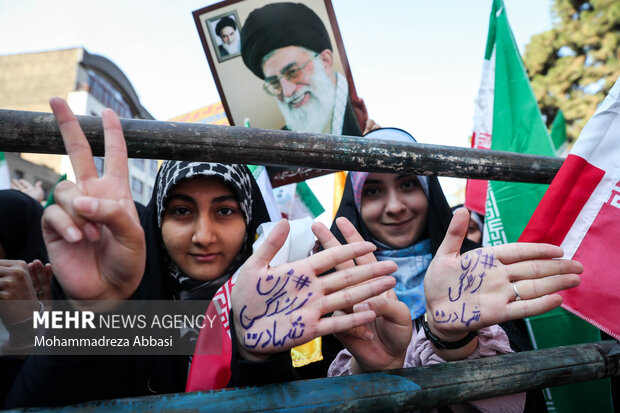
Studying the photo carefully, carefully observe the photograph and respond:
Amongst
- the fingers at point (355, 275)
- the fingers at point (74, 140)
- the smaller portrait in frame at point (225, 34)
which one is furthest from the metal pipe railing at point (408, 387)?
the smaller portrait in frame at point (225, 34)

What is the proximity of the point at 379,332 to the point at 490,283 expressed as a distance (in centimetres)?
31

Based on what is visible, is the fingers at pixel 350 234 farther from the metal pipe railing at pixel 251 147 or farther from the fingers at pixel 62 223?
the fingers at pixel 62 223

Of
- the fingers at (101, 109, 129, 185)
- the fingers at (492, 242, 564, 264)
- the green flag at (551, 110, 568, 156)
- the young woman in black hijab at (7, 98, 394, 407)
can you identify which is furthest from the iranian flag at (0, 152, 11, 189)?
the green flag at (551, 110, 568, 156)

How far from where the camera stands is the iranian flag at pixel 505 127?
2.19m

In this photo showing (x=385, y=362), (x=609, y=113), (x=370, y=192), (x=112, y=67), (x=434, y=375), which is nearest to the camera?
(x=434, y=375)

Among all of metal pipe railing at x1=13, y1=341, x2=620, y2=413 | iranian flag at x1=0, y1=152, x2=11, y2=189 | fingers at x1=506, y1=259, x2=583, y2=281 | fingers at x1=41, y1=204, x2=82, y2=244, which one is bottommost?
metal pipe railing at x1=13, y1=341, x2=620, y2=413

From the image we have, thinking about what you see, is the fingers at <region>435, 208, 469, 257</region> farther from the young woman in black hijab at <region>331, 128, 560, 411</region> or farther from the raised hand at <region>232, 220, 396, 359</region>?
the young woman in black hijab at <region>331, 128, 560, 411</region>

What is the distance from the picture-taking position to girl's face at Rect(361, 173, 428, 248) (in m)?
1.95

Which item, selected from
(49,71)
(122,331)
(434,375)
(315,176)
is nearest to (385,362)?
(434,375)

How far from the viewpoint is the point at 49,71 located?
917 inches

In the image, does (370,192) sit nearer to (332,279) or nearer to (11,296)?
(332,279)

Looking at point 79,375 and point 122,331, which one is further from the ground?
point 122,331

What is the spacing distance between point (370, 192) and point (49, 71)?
2772 centimetres

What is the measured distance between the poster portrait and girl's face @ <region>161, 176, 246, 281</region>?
0.96 metres
